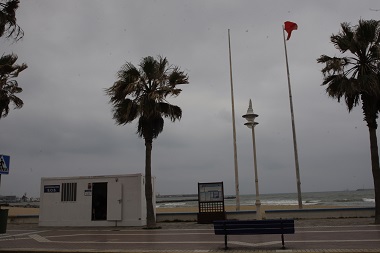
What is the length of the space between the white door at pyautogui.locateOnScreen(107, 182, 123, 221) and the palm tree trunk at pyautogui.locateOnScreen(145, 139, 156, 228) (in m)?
1.68

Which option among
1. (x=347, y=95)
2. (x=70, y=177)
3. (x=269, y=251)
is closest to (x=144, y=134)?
(x=70, y=177)

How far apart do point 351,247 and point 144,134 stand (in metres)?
11.9

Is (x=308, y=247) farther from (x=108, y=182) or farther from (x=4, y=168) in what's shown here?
(x=108, y=182)

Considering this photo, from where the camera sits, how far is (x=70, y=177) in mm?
21062

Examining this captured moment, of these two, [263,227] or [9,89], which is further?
[9,89]

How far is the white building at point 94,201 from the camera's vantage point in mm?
19766

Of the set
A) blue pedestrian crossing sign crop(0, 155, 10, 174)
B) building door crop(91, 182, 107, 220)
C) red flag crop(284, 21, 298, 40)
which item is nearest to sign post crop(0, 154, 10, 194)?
blue pedestrian crossing sign crop(0, 155, 10, 174)

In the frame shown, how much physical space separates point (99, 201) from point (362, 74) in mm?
14136

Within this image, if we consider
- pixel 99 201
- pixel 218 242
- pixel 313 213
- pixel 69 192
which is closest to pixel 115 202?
pixel 99 201

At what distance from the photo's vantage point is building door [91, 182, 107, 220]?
2036 centimetres

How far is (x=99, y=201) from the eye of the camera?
67.2ft

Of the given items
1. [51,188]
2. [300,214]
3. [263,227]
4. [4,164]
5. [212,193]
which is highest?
[4,164]

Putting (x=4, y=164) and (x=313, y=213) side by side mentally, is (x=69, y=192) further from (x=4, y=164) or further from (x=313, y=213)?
(x=313, y=213)

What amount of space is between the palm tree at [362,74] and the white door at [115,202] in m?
11.2
